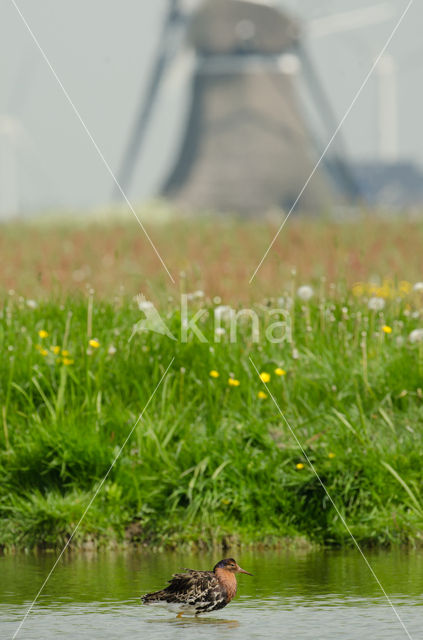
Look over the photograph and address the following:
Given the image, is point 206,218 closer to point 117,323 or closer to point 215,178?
point 215,178

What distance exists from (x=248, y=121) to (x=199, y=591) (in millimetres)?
46309

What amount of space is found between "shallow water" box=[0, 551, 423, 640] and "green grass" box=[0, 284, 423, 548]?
1.10 ft

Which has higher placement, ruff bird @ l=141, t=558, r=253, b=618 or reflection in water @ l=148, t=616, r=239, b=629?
ruff bird @ l=141, t=558, r=253, b=618

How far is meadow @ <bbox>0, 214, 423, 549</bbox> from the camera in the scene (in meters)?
7.18

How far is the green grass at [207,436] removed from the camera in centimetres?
717

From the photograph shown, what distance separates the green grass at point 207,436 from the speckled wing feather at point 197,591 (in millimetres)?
1940

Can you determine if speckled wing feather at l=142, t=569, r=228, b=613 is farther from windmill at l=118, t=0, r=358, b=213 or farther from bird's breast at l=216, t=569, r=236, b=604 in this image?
windmill at l=118, t=0, r=358, b=213

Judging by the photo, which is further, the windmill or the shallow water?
the windmill

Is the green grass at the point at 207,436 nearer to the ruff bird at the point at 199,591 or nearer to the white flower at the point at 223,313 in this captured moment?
the white flower at the point at 223,313

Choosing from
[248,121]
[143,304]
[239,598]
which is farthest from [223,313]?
[248,121]

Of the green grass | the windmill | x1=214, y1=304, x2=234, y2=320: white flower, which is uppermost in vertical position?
the windmill

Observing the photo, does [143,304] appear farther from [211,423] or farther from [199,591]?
[199,591]

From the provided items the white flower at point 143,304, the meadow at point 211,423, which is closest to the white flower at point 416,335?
the meadow at point 211,423

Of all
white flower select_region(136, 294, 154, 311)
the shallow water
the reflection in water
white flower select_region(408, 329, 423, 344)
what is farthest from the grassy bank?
the reflection in water
